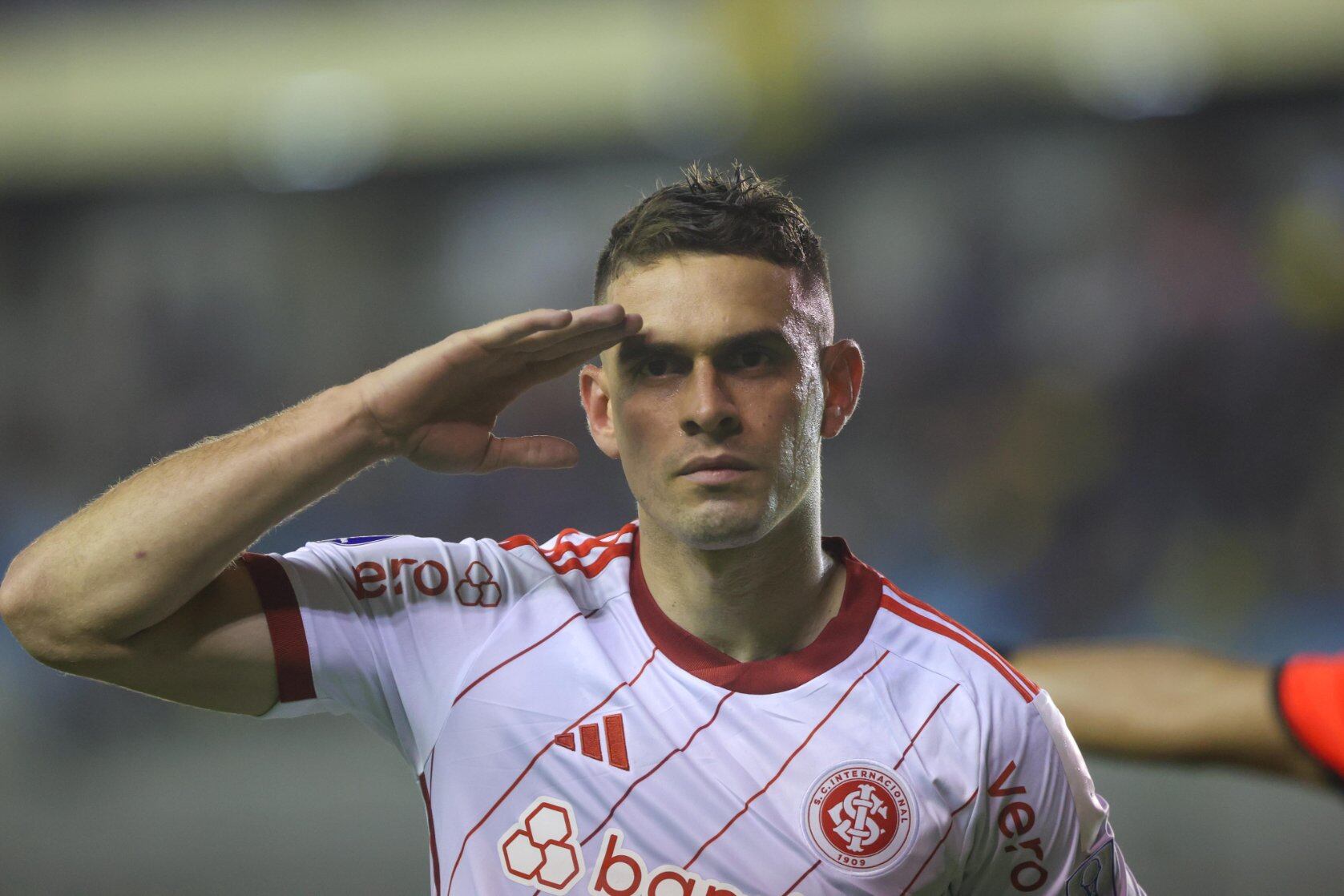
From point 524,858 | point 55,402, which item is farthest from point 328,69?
point 524,858

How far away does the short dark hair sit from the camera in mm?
2008

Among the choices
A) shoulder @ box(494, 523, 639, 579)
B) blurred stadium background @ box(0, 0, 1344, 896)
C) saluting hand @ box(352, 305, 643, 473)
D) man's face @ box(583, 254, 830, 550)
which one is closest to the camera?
saluting hand @ box(352, 305, 643, 473)

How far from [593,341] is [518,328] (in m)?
0.14

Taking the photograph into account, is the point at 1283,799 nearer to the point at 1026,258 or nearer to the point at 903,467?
the point at 903,467

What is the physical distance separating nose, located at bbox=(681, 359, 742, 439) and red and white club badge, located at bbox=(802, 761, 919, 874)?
0.58 metres

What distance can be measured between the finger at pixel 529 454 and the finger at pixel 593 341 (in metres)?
0.16

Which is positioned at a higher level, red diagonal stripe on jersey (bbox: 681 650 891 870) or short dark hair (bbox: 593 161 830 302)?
short dark hair (bbox: 593 161 830 302)

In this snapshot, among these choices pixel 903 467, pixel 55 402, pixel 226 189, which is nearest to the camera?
pixel 903 467

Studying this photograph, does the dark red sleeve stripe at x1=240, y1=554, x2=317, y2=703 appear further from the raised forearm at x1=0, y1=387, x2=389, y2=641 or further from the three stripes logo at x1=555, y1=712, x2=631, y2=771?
the three stripes logo at x1=555, y1=712, x2=631, y2=771

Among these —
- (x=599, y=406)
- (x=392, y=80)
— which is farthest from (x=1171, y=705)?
(x=392, y=80)

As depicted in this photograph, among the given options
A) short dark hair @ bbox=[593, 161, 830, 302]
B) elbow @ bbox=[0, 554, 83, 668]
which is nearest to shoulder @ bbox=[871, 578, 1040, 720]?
short dark hair @ bbox=[593, 161, 830, 302]

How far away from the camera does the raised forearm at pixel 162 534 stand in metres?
1.68

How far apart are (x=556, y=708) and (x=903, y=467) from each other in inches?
271

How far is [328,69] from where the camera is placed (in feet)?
33.2
